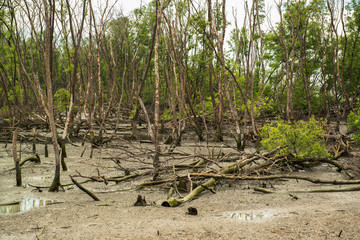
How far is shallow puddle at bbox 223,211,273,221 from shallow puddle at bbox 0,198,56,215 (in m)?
2.70

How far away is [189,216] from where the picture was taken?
178 inches

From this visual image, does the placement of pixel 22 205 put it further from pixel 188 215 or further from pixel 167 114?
pixel 167 114

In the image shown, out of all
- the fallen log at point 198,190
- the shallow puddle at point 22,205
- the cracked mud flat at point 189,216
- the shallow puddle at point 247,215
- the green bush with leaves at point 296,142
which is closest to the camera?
the cracked mud flat at point 189,216

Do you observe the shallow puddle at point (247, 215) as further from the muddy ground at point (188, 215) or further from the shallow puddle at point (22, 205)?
the shallow puddle at point (22, 205)

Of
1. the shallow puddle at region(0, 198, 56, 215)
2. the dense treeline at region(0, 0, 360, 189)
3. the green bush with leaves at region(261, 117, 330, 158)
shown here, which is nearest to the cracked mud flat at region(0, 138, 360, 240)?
the shallow puddle at region(0, 198, 56, 215)

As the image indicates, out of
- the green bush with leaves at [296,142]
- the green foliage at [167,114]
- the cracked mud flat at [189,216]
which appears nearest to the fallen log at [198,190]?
the cracked mud flat at [189,216]

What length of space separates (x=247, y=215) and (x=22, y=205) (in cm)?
327

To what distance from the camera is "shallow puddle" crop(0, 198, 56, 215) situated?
514cm

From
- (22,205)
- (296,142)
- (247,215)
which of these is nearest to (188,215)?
(247,215)

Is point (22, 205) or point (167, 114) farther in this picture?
point (167, 114)

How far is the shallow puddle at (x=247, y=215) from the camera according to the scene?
4472 millimetres

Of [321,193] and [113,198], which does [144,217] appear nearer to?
[113,198]

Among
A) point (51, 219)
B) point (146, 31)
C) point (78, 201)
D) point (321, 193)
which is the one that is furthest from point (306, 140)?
point (146, 31)

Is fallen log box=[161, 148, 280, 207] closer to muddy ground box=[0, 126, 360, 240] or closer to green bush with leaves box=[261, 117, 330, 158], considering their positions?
muddy ground box=[0, 126, 360, 240]
